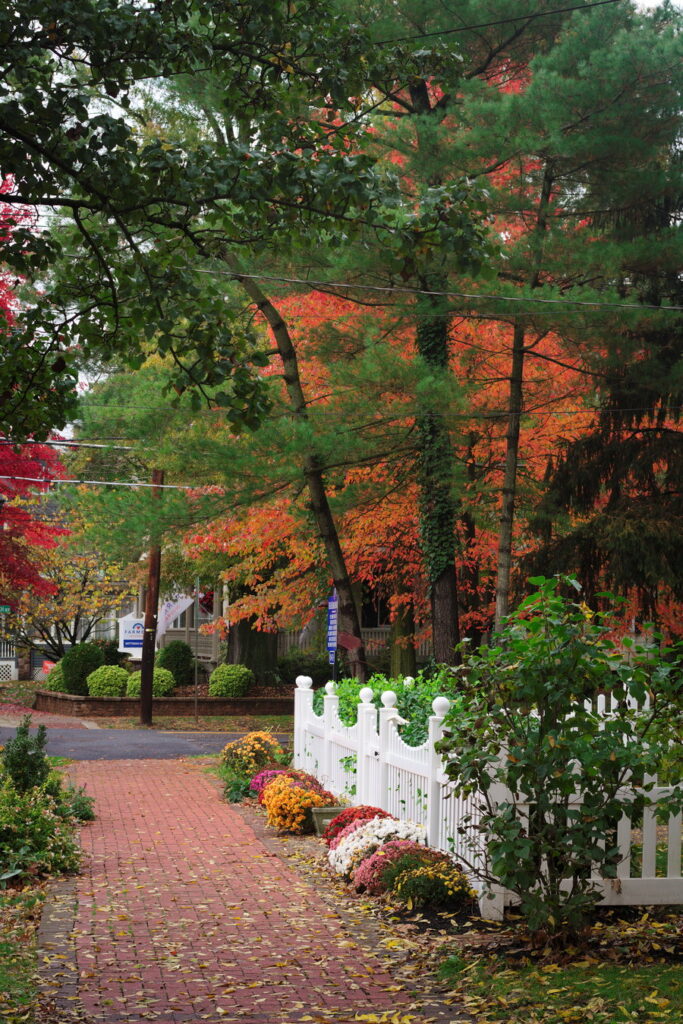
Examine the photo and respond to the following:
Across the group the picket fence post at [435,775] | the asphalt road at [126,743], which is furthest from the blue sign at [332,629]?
the picket fence post at [435,775]

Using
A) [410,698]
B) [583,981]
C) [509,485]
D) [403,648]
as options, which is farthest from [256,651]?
[583,981]

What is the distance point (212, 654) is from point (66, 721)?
11.8 m

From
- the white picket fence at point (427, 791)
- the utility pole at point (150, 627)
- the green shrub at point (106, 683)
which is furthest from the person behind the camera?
the green shrub at point (106, 683)

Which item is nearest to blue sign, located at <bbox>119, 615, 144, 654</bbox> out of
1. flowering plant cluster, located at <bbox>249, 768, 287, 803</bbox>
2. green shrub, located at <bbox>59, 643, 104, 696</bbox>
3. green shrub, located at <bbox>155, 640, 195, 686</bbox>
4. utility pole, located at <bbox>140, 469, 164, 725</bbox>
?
utility pole, located at <bbox>140, 469, 164, 725</bbox>

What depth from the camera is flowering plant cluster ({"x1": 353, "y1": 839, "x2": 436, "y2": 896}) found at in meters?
9.56

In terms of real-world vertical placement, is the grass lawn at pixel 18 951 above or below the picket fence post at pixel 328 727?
below

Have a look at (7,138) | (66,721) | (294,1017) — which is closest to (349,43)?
(7,138)

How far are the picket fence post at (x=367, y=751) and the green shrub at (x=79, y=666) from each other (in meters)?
21.4

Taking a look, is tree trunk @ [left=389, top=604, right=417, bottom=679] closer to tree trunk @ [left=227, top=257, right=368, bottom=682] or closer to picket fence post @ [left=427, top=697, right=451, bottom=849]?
tree trunk @ [left=227, top=257, right=368, bottom=682]

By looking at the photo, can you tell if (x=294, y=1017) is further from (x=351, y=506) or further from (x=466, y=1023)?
(x=351, y=506)

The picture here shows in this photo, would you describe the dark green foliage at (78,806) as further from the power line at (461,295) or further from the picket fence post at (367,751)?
the power line at (461,295)

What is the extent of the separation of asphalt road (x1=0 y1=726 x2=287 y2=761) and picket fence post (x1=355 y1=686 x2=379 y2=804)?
33.2ft

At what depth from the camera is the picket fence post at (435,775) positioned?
9.61 meters

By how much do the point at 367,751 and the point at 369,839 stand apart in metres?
1.82
